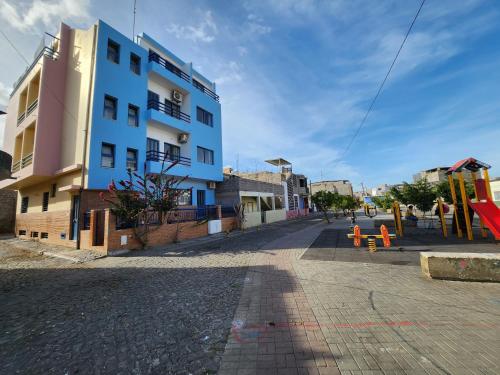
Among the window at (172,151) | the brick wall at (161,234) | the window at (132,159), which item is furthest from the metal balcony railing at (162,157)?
the brick wall at (161,234)

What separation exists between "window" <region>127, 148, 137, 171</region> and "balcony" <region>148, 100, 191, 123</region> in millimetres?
3698

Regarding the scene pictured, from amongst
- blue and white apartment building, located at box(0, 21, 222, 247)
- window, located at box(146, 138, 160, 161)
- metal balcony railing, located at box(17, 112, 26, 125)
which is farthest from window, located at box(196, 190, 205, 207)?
metal balcony railing, located at box(17, 112, 26, 125)

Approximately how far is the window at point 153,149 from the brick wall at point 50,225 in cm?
582

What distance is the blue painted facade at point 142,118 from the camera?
12.9 meters

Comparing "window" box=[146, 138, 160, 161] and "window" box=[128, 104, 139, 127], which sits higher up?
"window" box=[128, 104, 139, 127]

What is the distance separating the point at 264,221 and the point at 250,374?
22976 millimetres

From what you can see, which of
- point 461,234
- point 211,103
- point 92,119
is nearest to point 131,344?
point 92,119

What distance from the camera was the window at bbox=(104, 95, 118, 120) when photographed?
13562 mm

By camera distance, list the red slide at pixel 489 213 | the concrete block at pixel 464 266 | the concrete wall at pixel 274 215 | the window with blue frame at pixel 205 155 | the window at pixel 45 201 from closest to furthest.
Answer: the concrete block at pixel 464 266, the red slide at pixel 489 213, the window at pixel 45 201, the window with blue frame at pixel 205 155, the concrete wall at pixel 274 215

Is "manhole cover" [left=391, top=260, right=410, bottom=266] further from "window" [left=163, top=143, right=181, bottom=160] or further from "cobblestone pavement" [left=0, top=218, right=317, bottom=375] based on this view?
"window" [left=163, top=143, right=181, bottom=160]

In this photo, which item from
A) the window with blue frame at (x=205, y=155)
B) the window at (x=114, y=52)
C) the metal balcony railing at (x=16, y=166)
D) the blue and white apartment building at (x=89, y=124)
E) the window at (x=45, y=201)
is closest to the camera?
the blue and white apartment building at (x=89, y=124)

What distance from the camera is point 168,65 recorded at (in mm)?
18625

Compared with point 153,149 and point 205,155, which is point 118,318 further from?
point 205,155

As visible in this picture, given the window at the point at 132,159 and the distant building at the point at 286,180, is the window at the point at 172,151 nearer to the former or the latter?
the window at the point at 132,159
